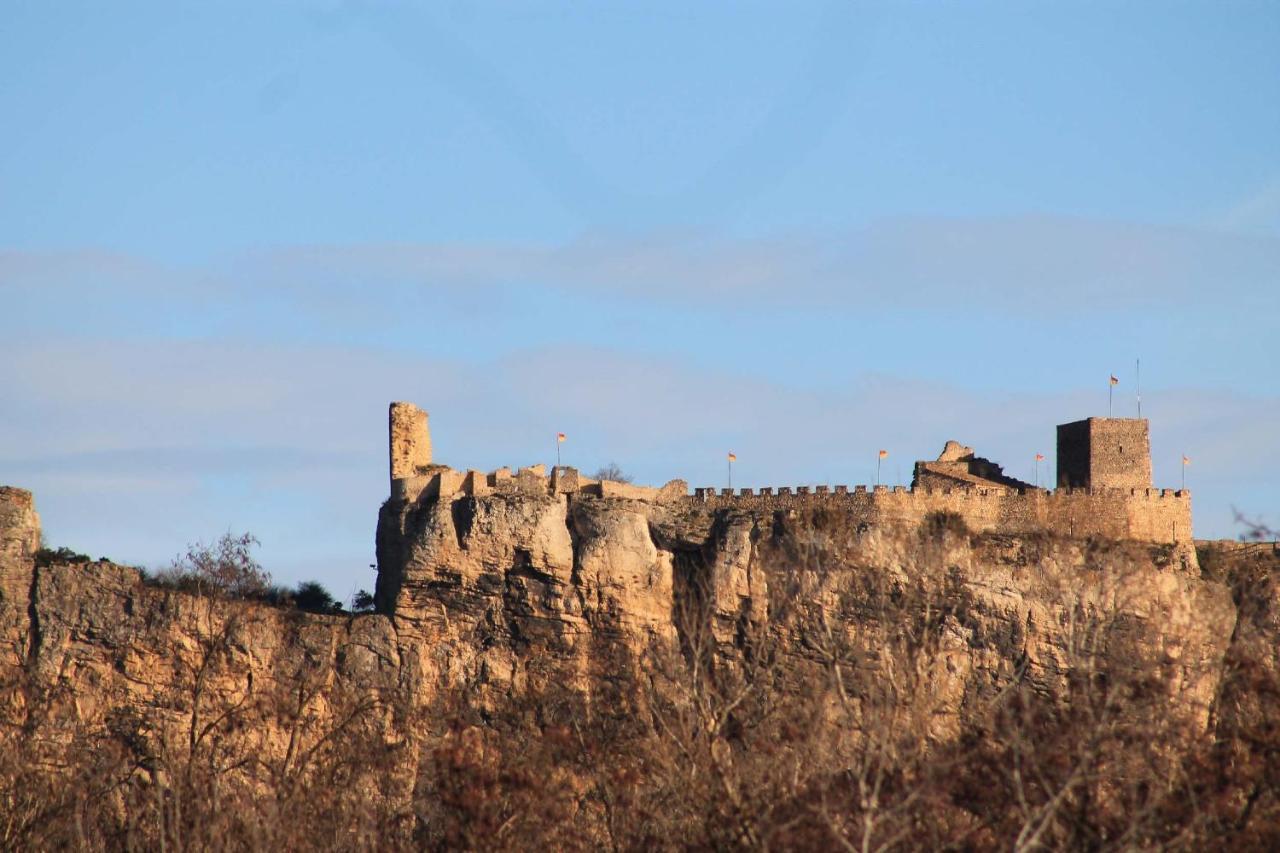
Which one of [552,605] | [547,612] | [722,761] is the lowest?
[722,761]

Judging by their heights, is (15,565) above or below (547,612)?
above

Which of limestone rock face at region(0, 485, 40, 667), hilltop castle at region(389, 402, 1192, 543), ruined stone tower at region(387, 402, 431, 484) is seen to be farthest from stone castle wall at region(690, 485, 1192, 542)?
limestone rock face at region(0, 485, 40, 667)

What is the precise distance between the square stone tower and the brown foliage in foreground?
14.2 ft

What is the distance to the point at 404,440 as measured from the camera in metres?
68.7

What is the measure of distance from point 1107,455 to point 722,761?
3260 centimetres

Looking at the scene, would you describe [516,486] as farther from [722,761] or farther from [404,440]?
[722,761]

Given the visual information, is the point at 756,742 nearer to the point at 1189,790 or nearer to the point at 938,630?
the point at 1189,790

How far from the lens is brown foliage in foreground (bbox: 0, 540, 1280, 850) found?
36875 millimetres

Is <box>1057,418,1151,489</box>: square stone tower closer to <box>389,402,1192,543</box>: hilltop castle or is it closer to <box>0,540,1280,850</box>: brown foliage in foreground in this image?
<box>389,402,1192,543</box>: hilltop castle

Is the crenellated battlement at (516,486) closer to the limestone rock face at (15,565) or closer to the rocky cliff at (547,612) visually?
the rocky cliff at (547,612)

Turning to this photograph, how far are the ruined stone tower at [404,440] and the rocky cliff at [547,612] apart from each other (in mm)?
1203

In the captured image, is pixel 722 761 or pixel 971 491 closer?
pixel 722 761

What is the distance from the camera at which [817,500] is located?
68.3 meters

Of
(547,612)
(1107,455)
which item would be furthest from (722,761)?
(1107,455)
